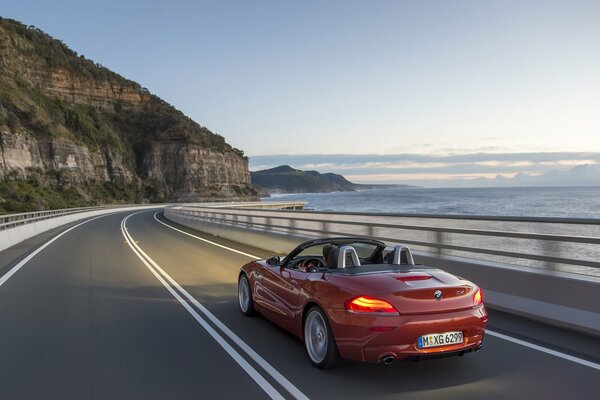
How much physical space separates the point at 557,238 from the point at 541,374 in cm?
243


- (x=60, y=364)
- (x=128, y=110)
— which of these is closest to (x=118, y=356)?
(x=60, y=364)

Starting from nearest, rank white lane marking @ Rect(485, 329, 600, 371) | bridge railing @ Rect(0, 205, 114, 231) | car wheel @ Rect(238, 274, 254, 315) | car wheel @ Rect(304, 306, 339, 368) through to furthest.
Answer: car wheel @ Rect(304, 306, 339, 368)
white lane marking @ Rect(485, 329, 600, 371)
car wheel @ Rect(238, 274, 254, 315)
bridge railing @ Rect(0, 205, 114, 231)

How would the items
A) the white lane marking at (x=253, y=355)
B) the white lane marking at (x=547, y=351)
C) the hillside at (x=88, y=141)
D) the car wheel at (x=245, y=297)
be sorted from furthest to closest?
the hillside at (x=88, y=141)
the car wheel at (x=245, y=297)
the white lane marking at (x=547, y=351)
the white lane marking at (x=253, y=355)

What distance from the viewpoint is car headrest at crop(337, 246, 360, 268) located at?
5855mm

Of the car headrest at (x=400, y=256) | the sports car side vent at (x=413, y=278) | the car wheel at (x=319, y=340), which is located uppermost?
the car headrest at (x=400, y=256)

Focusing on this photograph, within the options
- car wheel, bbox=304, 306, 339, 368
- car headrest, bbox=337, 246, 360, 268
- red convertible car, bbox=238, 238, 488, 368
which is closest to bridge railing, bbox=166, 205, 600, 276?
red convertible car, bbox=238, 238, 488, 368

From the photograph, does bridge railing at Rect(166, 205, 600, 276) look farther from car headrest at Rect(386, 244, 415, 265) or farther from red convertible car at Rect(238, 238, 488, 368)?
red convertible car at Rect(238, 238, 488, 368)

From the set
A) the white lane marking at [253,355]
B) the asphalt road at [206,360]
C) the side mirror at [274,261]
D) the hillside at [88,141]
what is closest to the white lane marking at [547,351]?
the asphalt road at [206,360]

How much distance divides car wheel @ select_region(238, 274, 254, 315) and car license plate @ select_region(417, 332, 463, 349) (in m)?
3.29

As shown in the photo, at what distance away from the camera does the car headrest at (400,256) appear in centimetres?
616

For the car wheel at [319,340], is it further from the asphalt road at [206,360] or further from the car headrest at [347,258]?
the car headrest at [347,258]

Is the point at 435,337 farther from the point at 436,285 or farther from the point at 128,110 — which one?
the point at 128,110

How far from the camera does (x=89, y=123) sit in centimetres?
11244

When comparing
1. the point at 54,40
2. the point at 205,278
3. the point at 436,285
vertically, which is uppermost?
the point at 54,40
